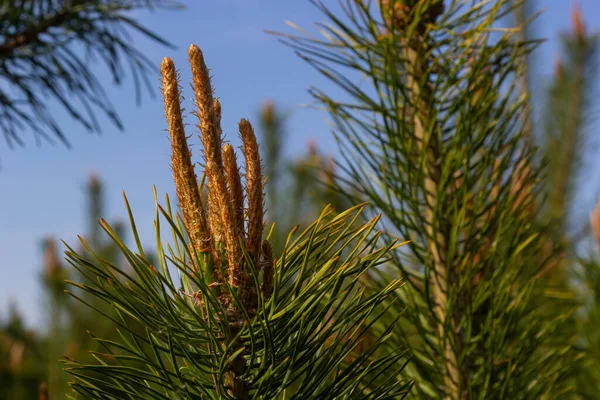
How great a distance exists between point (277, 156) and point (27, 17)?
7.30ft

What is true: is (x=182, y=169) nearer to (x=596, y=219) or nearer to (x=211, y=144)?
(x=211, y=144)

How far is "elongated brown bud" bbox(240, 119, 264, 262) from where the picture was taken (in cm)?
51

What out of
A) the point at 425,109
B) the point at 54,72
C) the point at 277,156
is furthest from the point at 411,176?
the point at 277,156

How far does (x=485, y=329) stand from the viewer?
75cm

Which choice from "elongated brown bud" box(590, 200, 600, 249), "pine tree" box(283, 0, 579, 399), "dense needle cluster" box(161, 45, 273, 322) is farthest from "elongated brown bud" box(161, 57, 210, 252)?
"elongated brown bud" box(590, 200, 600, 249)

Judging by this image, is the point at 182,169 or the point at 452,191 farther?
the point at 452,191

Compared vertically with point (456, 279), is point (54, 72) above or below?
above

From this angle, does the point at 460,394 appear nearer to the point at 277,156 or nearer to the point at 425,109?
the point at 425,109

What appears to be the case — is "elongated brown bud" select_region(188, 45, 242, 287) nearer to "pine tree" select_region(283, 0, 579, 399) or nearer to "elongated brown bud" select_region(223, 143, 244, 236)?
"elongated brown bud" select_region(223, 143, 244, 236)

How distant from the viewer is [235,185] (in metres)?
0.51

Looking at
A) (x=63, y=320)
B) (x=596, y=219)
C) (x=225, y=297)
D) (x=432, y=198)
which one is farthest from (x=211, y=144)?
(x=63, y=320)

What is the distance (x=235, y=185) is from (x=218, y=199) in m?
0.02

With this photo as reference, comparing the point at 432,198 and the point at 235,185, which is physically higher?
the point at 235,185

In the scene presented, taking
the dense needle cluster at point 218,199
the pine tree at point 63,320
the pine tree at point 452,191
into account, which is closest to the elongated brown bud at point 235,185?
the dense needle cluster at point 218,199
